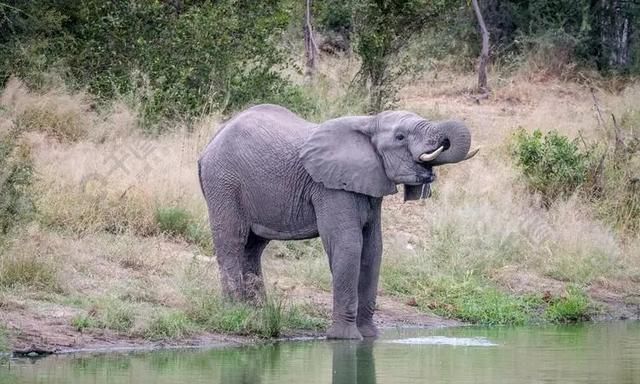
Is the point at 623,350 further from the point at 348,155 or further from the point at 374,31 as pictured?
the point at 374,31

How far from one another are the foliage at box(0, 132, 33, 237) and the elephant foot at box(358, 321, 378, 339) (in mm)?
3426

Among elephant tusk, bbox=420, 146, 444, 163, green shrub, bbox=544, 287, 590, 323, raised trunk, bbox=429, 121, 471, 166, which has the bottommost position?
green shrub, bbox=544, 287, 590, 323

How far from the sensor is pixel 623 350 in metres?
12.2

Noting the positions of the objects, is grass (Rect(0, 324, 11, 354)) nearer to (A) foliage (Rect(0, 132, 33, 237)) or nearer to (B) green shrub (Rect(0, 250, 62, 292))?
(B) green shrub (Rect(0, 250, 62, 292))

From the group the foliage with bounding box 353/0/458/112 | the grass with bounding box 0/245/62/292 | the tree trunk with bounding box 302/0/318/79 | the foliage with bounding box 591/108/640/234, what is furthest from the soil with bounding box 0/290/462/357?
the tree trunk with bounding box 302/0/318/79

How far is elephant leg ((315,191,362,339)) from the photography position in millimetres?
12344

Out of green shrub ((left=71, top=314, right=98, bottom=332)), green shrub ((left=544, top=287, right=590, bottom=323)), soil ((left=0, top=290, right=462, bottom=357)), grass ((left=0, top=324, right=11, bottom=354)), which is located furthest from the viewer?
green shrub ((left=544, top=287, right=590, bottom=323))

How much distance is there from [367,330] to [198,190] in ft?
13.5

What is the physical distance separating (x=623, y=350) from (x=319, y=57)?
1524cm

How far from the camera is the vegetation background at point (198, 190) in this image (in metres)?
13.2

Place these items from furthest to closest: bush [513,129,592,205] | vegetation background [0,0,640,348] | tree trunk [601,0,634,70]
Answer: tree trunk [601,0,634,70]
bush [513,129,592,205]
vegetation background [0,0,640,348]

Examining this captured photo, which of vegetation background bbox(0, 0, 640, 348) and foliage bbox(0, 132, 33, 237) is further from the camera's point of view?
foliage bbox(0, 132, 33, 237)

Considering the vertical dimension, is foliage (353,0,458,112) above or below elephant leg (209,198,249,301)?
above

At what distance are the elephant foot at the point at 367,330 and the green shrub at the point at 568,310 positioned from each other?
2681 millimetres
